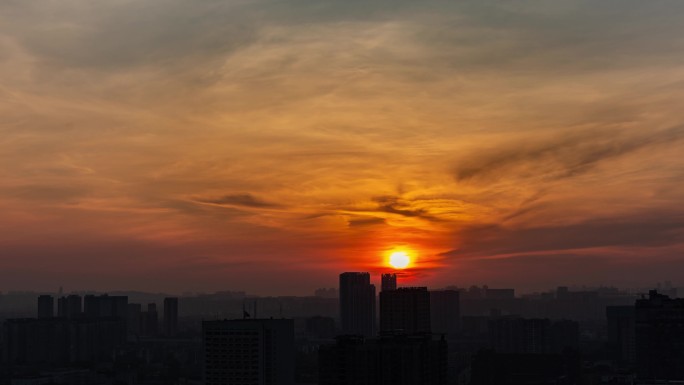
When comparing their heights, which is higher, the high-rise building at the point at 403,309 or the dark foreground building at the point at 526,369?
the high-rise building at the point at 403,309

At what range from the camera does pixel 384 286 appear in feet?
580

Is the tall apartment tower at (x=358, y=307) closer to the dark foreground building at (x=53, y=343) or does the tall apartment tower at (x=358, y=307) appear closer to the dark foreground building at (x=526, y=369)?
the dark foreground building at (x=53, y=343)

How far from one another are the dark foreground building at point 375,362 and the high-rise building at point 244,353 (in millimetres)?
11788

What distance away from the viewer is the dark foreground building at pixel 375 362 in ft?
198

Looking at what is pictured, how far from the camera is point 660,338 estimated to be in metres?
119

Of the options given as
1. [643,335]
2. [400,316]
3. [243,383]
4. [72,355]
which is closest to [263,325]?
[243,383]

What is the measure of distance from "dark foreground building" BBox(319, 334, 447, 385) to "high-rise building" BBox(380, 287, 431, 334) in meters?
52.4

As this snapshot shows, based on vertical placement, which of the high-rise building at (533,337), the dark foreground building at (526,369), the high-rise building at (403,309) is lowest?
the dark foreground building at (526,369)

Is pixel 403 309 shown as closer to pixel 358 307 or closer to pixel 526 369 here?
pixel 526 369

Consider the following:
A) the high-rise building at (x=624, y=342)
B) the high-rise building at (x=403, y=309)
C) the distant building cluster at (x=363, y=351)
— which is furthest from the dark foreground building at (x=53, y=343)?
the high-rise building at (x=624, y=342)

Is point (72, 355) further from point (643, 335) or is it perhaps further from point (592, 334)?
point (592, 334)

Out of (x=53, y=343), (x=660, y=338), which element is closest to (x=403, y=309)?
(x=660, y=338)

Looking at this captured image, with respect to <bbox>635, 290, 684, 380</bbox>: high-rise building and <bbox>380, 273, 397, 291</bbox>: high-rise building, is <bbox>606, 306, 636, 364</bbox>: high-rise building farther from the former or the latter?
<bbox>380, 273, 397, 291</bbox>: high-rise building

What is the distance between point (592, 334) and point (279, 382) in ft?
457
